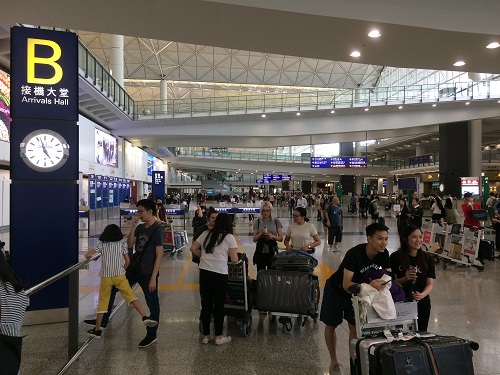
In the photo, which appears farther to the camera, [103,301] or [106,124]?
[106,124]

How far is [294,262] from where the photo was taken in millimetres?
5570

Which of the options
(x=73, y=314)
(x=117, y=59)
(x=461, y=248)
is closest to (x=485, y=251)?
(x=461, y=248)

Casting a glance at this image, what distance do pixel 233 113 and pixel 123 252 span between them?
22264 mm

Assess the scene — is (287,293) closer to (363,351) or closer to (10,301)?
(363,351)

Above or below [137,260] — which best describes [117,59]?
above

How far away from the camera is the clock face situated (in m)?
5.95

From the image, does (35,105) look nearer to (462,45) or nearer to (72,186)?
(72,186)

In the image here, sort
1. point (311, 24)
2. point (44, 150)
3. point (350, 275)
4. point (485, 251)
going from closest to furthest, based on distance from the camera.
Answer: point (350, 275) < point (44, 150) < point (311, 24) < point (485, 251)

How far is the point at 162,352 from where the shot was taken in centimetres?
474

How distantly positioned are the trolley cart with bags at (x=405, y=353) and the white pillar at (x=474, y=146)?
2984cm

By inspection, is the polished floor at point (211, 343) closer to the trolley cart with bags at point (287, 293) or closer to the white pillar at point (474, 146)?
the trolley cart with bags at point (287, 293)

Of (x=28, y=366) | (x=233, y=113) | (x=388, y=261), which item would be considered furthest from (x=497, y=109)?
(x=28, y=366)

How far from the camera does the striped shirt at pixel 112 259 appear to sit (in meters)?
4.96

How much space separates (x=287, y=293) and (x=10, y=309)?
3.39 metres
